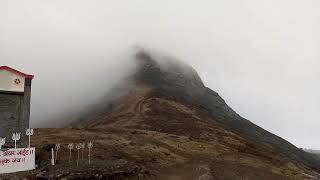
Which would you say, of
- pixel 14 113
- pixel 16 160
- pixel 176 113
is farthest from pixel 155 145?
pixel 176 113

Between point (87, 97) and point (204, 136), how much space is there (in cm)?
6777

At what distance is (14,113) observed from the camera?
44.5 metres

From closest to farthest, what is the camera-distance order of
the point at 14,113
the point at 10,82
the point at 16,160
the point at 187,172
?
the point at 16,160, the point at 10,82, the point at 187,172, the point at 14,113

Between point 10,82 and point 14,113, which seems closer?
point 10,82

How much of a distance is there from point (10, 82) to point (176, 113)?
63817 millimetres

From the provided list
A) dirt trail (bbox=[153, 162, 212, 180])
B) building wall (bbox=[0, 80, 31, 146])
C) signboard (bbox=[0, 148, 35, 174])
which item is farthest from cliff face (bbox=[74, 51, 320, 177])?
signboard (bbox=[0, 148, 35, 174])

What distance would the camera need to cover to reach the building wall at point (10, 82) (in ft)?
141

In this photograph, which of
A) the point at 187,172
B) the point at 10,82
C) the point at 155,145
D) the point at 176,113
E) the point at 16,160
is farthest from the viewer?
the point at 176,113

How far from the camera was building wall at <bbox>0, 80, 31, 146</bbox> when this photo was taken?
4394 cm

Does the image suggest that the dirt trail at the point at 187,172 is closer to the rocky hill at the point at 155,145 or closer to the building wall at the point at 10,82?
the rocky hill at the point at 155,145

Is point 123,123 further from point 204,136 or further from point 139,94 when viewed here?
point 139,94

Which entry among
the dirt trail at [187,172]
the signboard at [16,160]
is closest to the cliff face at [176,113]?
the dirt trail at [187,172]

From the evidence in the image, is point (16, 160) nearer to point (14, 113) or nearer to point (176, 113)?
point (14, 113)

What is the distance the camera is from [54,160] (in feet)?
140
